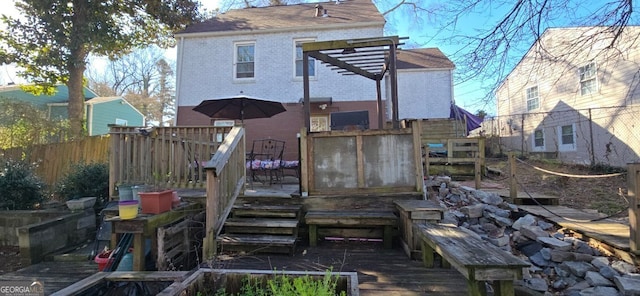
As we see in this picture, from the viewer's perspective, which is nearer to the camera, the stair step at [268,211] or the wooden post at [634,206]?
the wooden post at [634,206]

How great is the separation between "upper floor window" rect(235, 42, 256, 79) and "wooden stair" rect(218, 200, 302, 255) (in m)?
6.45

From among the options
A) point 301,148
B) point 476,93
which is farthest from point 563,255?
point 301,148

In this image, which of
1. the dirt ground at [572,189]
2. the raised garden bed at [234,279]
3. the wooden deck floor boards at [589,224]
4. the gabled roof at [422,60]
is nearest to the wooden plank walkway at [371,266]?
the raised garden bed at [234,279]

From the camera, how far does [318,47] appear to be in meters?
4.57

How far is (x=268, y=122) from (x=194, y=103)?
2666 millimetres

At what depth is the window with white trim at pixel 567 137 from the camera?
11086 millimetres

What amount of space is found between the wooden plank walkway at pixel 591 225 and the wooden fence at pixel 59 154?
10.00 meters

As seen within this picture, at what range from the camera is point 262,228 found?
381cm

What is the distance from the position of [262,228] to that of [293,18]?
8764mm

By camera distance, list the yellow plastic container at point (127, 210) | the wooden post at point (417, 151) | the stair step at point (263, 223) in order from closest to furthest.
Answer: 1. the yellow plastic container at point (127, 210)
2. the stair step at point (263, 223)
3. the wooden post at point (417, 151)

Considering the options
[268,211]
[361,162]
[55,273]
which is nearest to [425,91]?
[361,162]

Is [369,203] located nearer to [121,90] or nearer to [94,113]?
[94,113]

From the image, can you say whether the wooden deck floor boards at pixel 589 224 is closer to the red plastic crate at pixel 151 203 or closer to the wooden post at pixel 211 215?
the wooden post at pixel 211 215

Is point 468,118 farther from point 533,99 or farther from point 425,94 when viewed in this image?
point 533,99
